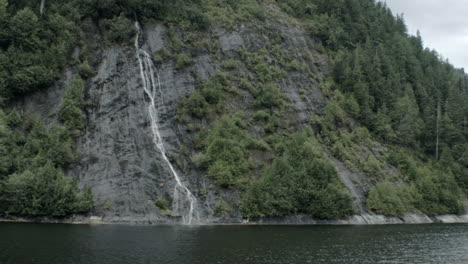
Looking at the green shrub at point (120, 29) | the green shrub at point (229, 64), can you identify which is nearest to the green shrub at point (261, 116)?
the green shrub at point (229, 64)

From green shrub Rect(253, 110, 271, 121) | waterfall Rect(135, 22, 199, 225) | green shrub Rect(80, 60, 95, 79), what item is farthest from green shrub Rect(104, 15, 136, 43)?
green shrub Rect(253, 110, 271, 121)

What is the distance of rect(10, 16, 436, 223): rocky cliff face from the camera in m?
57.9

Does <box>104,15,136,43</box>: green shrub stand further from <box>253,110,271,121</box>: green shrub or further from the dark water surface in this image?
the dark water surface

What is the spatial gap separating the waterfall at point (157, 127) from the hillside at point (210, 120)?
0.75 ft

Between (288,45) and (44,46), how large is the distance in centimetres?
4830

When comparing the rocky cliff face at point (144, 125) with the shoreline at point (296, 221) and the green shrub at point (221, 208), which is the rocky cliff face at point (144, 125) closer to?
the green shrub at point (221, 208)

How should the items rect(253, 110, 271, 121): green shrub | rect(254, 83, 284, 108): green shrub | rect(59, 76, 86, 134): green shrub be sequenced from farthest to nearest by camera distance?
1. rect(254, 83, 284, 108): green shrub
2. rect(253, 110, 271, 121): green shrub
3. rect(59, 76, 86, 134): green shrub

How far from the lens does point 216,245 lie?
38.5 m

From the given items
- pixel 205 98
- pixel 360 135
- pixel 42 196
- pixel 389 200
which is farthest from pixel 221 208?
pixel 360 135

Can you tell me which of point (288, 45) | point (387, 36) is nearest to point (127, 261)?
point (288, 45)

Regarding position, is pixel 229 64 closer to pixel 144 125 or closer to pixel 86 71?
pixel 144 125

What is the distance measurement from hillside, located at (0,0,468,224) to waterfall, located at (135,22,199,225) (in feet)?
0.75

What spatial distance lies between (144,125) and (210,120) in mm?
10891

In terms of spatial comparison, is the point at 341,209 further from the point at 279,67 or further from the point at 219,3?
the point at 219,3
